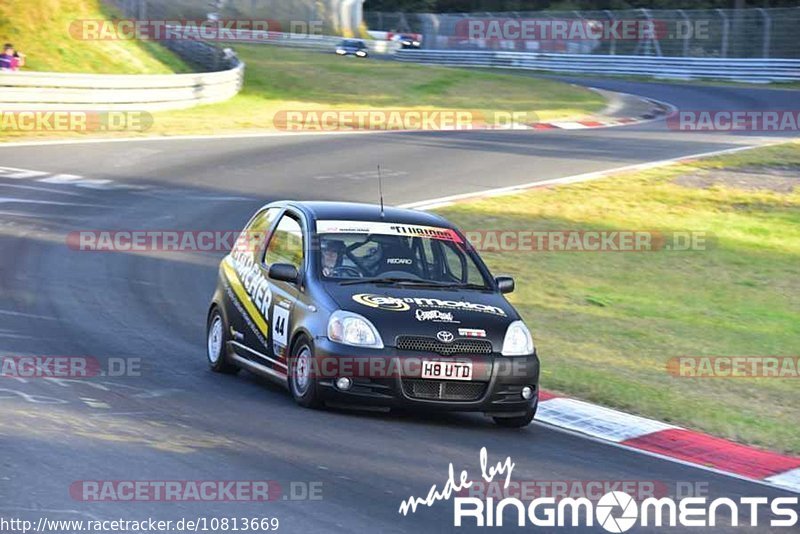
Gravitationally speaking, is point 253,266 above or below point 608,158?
above

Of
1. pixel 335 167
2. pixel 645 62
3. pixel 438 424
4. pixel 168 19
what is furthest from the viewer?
pixel 168 19

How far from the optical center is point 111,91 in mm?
29969

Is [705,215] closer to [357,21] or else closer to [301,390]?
[301,390]

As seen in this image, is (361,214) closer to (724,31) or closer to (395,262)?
(395,262)

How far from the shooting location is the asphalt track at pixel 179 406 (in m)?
7.08

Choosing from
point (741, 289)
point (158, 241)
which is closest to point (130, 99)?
point (158, 241)

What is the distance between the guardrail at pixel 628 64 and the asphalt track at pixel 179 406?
31.0 metres

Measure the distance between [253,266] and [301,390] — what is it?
172cm

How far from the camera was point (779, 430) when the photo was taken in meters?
10.1
